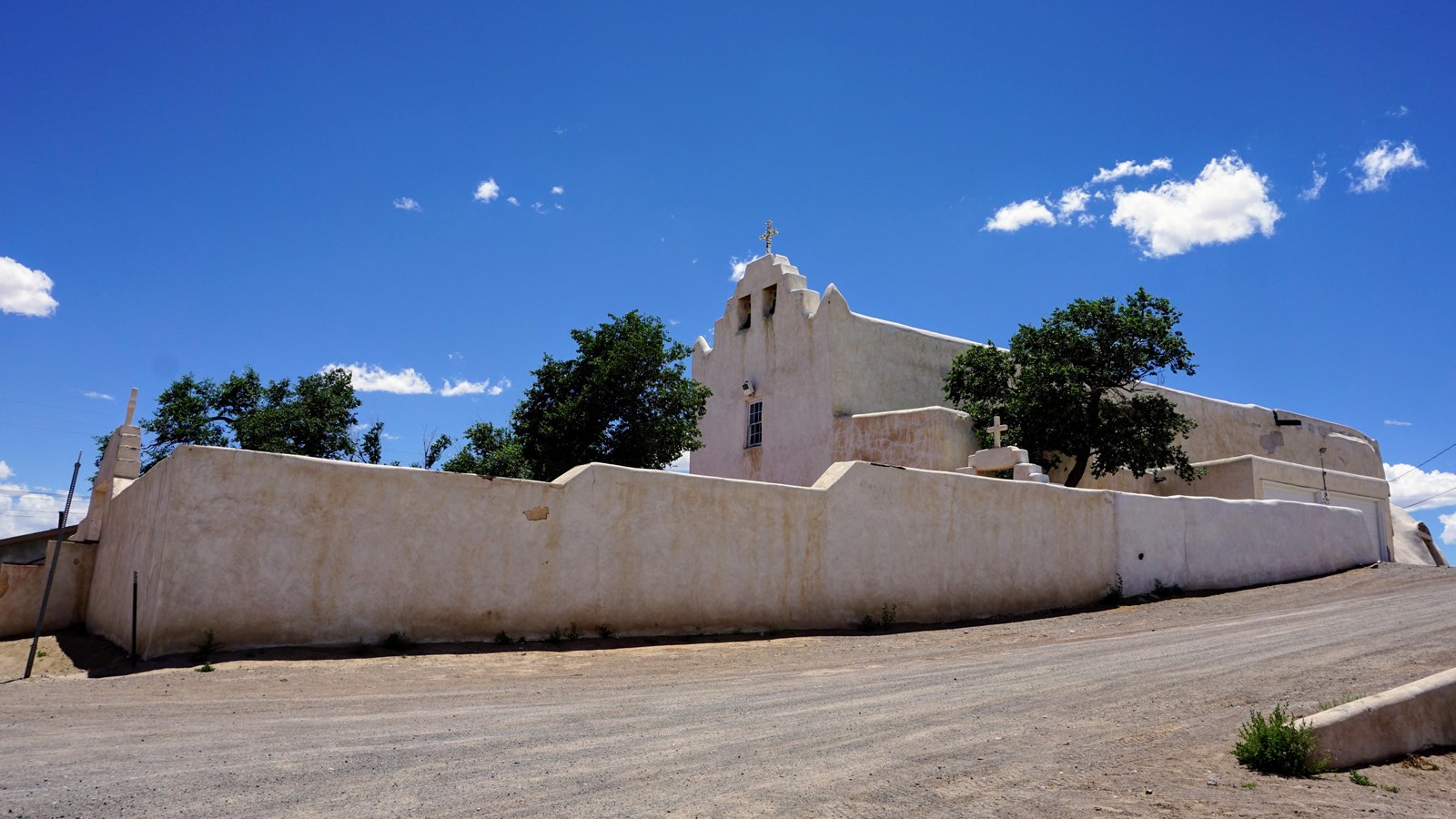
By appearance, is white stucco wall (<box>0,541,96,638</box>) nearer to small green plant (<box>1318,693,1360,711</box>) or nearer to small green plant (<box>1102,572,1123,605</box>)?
small green plant (<box>1318,693,1360,711</box>)

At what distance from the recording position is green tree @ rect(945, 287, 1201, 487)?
23578 millimetres

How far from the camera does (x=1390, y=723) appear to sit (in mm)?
6438

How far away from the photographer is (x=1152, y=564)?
60.8 ft

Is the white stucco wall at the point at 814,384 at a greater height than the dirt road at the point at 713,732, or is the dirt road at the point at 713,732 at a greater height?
the white stucco wall at the point at 814,384

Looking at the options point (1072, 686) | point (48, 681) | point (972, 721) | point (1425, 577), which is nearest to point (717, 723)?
point (972, 721)

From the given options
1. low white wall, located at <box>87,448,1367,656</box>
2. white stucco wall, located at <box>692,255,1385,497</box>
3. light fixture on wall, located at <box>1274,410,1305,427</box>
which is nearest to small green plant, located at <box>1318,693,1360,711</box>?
low white wall, located at <box>87,448,1367,656</box>

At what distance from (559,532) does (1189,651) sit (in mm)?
7952

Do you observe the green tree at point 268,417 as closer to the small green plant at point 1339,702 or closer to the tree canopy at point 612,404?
the tree canopy at point 612,404

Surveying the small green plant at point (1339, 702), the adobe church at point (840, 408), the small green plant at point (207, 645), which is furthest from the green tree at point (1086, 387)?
the small green plant at point (207, 645)

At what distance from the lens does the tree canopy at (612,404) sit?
23.6 meters

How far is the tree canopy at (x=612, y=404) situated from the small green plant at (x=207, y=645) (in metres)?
13.9

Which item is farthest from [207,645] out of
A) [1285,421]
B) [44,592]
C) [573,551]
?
[1285,421]

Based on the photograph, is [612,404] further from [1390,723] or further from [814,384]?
[1390,723]

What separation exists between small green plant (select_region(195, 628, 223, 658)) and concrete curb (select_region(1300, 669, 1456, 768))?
33.5 feet
